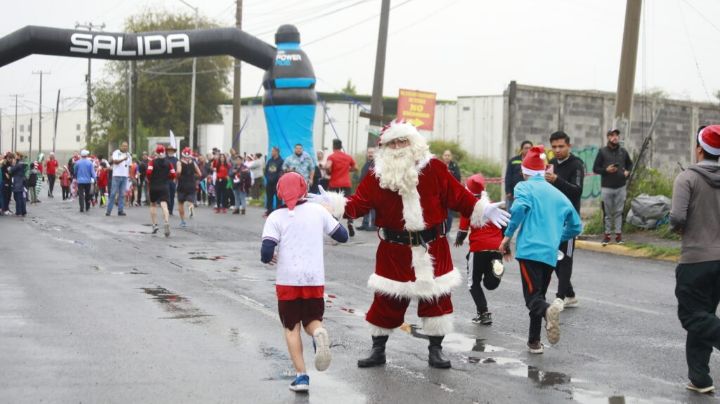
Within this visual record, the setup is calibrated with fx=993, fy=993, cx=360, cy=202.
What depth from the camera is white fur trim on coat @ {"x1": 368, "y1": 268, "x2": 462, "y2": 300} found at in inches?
302

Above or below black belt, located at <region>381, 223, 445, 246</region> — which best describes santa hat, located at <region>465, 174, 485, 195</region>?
above

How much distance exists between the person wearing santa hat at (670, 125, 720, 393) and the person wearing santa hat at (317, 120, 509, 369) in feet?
5.60

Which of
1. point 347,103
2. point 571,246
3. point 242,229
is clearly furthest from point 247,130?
point 571,246

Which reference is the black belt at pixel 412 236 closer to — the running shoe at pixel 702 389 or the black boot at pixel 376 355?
the black boot at pixel 376 355

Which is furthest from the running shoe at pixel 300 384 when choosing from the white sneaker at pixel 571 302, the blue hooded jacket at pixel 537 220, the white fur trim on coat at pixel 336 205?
the white sneaker at pixel 571 302

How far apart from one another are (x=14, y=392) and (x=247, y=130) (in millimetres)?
53123

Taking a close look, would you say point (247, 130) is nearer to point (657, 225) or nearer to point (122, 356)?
point (657, 225)

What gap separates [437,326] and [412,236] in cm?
72

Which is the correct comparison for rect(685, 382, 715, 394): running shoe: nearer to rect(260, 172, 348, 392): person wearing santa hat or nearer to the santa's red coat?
the santa's red coat

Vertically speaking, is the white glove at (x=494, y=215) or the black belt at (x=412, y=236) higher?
the white glove at (x=494, y=215)

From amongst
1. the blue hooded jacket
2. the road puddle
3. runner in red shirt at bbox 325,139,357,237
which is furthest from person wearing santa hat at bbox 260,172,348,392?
runner in red shirt at bbox 325,139,357,237

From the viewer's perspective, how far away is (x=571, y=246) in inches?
405

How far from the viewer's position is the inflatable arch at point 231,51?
85.6 ft

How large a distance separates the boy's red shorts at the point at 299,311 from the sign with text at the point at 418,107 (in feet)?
82.7
